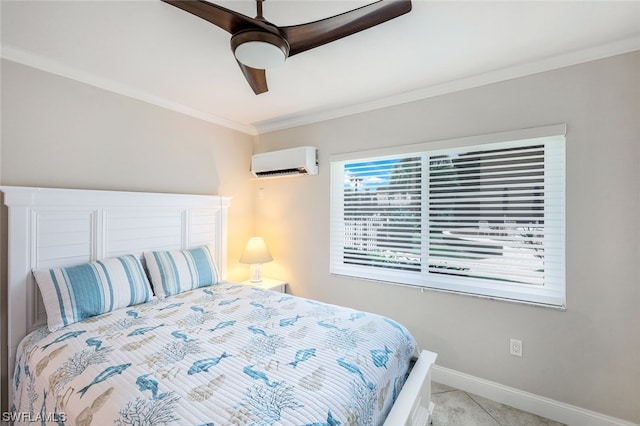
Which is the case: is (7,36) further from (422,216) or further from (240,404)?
(422,216)

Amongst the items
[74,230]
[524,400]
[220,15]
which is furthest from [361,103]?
[524,400]

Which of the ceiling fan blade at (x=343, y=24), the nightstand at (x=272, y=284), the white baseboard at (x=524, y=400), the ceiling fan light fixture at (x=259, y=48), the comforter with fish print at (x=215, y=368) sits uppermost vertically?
the ceiling fan blade at (x=343, y=24)

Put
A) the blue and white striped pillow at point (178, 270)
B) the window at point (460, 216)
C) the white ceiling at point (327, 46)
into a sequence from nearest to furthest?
the white ceiling at point (327, 46)
the window at point (460, 216)
the blue and white striped pillow at point (178, 270)

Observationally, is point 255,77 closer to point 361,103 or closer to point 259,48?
point 259,48

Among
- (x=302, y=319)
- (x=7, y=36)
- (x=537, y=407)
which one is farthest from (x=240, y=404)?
(x=7, y=36)

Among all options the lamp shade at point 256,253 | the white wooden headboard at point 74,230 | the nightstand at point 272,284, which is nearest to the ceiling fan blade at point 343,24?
the white wooden headboard at point 74,230

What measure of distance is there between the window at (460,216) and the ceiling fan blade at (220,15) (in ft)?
5.39

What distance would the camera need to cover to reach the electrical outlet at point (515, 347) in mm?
1995

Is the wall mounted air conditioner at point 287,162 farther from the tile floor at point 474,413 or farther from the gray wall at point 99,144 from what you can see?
the tile floor at point 474,413

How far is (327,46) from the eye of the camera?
1785 mm

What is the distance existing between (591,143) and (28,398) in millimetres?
3573

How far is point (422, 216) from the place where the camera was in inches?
95.8

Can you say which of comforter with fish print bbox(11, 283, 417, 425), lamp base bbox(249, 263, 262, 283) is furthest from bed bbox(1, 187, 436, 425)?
lamp base bbox(249, 263, 262, 283)

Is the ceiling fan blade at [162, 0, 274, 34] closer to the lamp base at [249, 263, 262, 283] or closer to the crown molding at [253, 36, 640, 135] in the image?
the crown molding at [253, 36, 640, 135]
